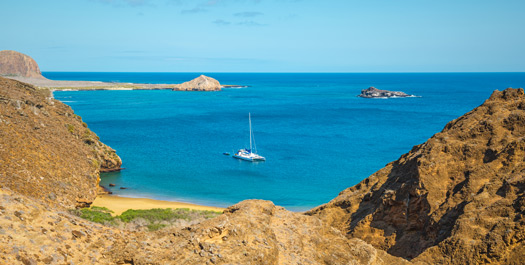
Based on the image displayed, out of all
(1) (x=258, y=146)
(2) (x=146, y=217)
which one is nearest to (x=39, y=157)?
(2) (x=146, y=217)

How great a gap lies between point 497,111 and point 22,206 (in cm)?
1647

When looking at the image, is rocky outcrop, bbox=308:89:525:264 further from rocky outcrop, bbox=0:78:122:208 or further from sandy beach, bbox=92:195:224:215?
sandy beach, bbox=92:195:224:215

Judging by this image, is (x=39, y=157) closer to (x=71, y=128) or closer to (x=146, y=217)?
(x=146, y=217)

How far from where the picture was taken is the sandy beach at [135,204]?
114 feet

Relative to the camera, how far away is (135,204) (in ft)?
123

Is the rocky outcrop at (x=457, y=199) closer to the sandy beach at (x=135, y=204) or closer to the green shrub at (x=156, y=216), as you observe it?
the green shrub at (x=156, y=216)

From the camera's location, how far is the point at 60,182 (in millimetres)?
25703

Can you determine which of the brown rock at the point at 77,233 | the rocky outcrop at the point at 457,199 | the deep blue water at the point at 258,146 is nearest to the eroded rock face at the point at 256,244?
the brown rock at the point at 77,233

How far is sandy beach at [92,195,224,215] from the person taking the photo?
34750 mm

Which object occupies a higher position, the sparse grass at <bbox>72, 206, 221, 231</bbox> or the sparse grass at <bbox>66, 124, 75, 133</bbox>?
the sparse grass at <bbox>66, 124, 75, 133</bbox>

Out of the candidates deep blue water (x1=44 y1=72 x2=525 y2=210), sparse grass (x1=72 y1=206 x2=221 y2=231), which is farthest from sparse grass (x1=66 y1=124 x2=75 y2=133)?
sparse grass (x1=72 y1=206 x2=221 y2=231)

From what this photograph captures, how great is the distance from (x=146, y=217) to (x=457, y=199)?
19243 mm

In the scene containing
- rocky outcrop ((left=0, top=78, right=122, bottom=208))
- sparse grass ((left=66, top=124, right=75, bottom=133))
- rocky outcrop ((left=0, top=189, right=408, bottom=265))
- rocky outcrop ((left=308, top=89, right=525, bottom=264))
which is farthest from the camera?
sparse grass ((left=66, top=124, right=75, bottom=133))

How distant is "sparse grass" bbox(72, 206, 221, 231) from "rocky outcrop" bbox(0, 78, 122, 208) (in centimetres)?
145
